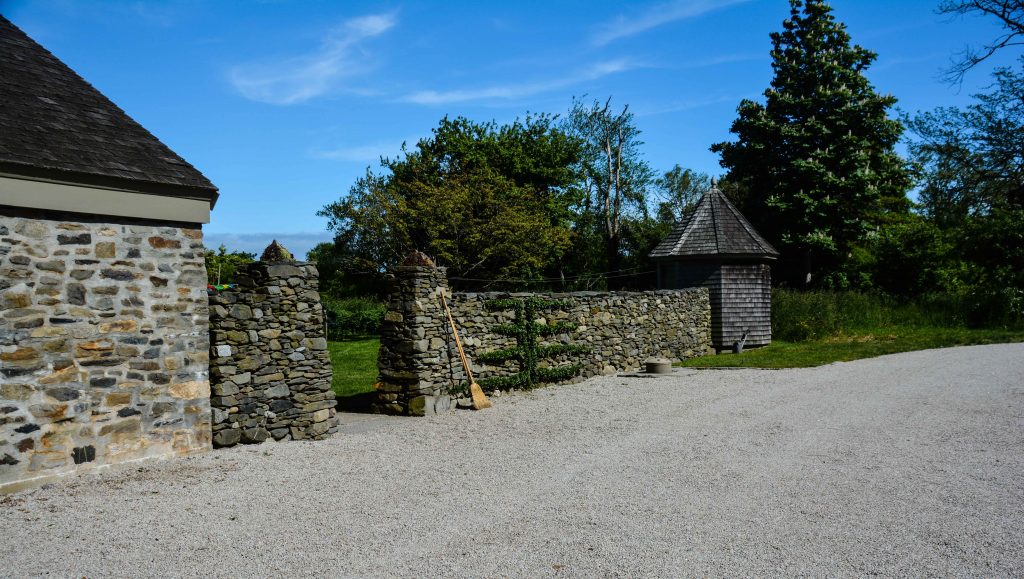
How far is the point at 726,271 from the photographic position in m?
21.0

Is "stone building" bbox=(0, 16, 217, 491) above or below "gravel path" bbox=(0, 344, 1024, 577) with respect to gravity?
above

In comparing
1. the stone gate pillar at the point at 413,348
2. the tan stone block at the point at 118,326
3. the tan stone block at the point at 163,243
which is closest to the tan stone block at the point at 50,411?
the tan stone block at the point at 118,326

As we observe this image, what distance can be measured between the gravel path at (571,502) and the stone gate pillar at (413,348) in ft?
2.12

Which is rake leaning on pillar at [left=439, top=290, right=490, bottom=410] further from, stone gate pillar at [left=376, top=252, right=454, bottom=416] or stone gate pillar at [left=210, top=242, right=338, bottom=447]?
stone gate pillar at [left=210, top=242, right=338, bottom=447]

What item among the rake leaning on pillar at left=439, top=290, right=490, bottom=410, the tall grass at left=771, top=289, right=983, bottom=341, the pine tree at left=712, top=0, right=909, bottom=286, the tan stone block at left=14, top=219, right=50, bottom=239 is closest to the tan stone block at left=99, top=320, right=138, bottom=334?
the tan stone block at left=14, top=219, right=50, bottom=239

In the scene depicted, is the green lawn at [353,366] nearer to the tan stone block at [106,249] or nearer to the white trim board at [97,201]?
the white trim board at [97,201]

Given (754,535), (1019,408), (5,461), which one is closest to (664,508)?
(754,535)

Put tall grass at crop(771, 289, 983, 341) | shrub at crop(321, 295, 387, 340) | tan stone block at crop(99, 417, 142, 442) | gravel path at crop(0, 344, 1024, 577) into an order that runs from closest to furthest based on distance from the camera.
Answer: gravel path at crop(0, 344, 1024, 577), tan stone block at crop(99, 417, 142, 442), tall grass at crop(771, 289, 983, 341), shrub at crop(321, 295, 387, 340)

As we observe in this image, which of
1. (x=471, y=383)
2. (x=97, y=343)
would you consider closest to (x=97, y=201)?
(x=97, y=343)

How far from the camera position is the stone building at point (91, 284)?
23.3 feet

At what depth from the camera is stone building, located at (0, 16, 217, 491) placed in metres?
7.10

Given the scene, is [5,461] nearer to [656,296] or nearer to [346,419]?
[346,419]

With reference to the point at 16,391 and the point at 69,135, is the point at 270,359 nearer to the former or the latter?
the point at 16,391

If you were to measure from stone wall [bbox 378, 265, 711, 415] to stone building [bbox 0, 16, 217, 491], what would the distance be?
11.4ft
